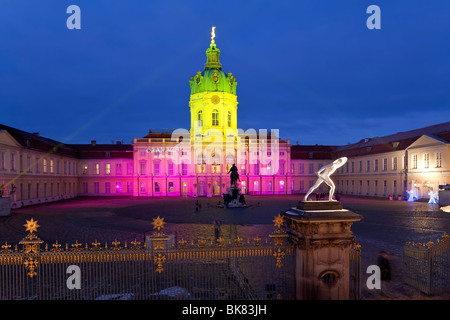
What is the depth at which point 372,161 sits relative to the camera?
50000 millimetres

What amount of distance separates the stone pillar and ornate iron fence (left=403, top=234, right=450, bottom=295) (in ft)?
10.1

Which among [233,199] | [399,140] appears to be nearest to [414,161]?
[399,140]

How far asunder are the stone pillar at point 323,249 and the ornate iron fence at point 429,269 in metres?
3.08

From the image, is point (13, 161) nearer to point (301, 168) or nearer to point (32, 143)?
point (32, 143)

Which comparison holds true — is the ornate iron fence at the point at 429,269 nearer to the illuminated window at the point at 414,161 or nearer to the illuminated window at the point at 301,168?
the illuminated window at the point at 414,161

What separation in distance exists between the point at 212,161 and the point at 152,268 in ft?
149

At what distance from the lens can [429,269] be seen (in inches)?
324

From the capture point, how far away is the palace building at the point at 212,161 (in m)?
45.0

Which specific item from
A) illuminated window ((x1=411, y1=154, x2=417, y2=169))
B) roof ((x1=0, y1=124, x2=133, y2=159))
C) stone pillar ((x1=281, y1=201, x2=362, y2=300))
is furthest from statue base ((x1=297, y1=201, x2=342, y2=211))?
roof ((x1=0, y1=124, x2=133, y2=159))

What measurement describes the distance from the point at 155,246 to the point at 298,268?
336 cm

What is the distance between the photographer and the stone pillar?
20.9ft

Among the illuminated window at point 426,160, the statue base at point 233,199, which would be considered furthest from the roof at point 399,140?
the statue base at point 233,199
